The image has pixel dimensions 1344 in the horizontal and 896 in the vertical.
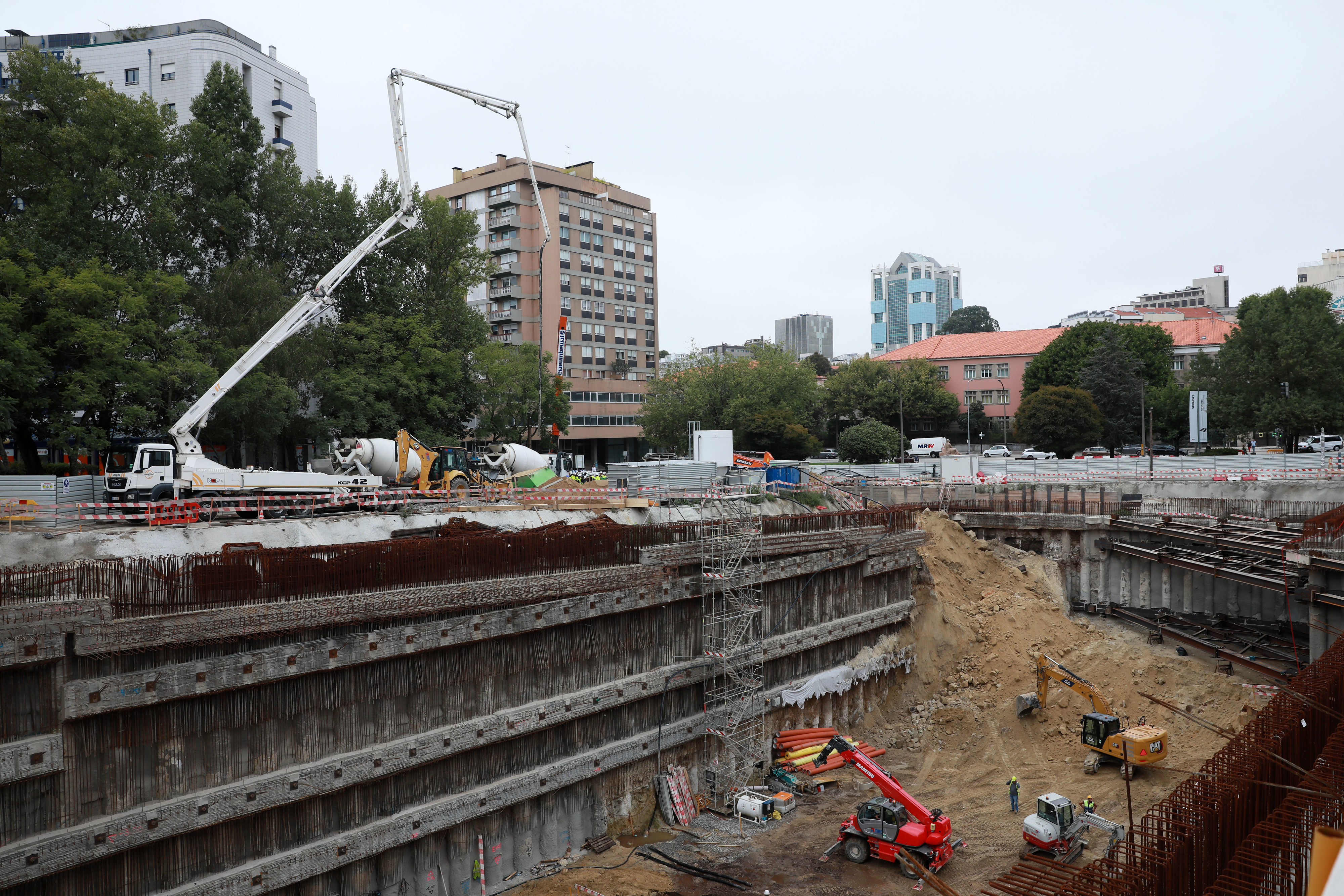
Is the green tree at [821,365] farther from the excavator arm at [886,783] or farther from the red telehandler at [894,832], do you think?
the red telehandler at [894,832]

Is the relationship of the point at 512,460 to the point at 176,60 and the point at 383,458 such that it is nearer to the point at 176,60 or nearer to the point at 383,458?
the point at 383,458

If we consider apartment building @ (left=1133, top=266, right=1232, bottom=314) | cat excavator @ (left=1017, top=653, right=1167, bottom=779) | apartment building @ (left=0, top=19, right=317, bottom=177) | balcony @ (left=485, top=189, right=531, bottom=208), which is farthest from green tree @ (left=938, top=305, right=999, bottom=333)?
cat excavator @ (left=1017, top=653, right=1167, bottom=779)

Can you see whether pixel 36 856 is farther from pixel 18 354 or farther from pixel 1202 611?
pixel 1202 611

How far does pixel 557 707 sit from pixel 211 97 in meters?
35.5

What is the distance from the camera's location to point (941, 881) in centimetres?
1642

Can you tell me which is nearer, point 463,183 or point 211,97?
point 211,97

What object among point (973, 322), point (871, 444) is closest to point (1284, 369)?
point (871, 444)

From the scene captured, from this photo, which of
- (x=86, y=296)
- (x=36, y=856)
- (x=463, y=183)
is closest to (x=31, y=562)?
(x=36, y=856)

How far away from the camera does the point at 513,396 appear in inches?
2078

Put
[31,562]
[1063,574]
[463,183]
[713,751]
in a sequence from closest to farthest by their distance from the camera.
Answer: [31,562]
[713,751]
[1063,574]
[463,183]

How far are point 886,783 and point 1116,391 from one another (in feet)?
193

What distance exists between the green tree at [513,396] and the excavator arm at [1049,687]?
28.7 m

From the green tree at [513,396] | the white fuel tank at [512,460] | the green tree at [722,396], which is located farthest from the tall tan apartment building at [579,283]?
the white fuel tank at [512,460]

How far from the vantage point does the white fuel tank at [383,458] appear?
26.7m
